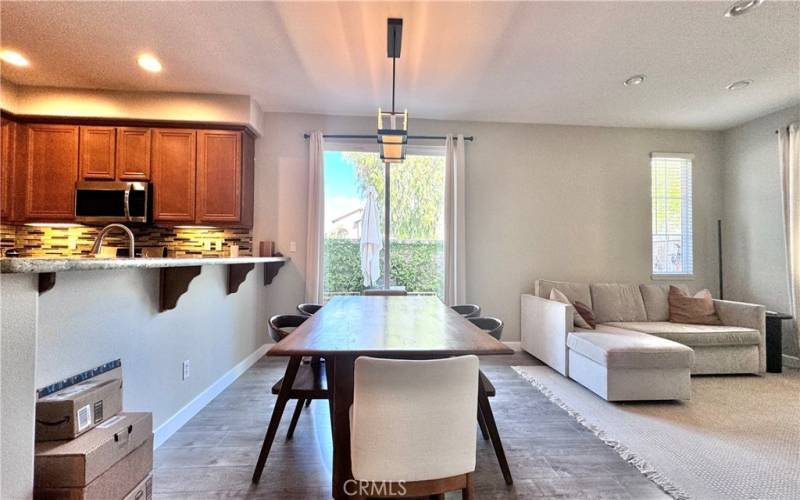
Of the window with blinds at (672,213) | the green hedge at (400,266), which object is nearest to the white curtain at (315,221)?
the green hedge at (400,266)

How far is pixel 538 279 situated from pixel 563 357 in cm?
125

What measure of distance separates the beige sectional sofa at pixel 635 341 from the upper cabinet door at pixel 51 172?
16.7 ft

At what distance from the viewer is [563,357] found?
3.26 m

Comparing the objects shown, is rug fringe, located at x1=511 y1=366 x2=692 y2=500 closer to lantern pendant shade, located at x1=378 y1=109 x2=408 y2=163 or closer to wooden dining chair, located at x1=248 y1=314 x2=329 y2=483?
wooden dining chair, located at x1=248 y1=314 x2=329 y2=483

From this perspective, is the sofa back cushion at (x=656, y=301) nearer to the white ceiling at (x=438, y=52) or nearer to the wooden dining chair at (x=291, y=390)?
the white ceiling at (x=438, y=52)

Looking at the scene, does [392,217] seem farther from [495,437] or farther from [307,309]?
[495,437]

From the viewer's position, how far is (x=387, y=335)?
1.46 m

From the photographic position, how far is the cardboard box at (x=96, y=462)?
3.44 ft

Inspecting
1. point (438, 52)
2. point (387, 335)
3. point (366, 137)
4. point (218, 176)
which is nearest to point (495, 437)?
point (387, 335)

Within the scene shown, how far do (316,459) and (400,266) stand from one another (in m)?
2.58

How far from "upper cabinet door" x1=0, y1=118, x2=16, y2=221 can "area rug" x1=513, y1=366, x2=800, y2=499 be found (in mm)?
5429

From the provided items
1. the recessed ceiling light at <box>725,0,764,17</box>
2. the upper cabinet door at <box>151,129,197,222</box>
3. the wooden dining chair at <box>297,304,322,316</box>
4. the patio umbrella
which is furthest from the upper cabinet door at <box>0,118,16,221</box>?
the recessed ceiling light at <box>725,0,764,17</box>

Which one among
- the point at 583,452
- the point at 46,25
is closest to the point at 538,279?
the point at 583,452

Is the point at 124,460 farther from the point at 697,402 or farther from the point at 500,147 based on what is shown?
the point at 500,147
